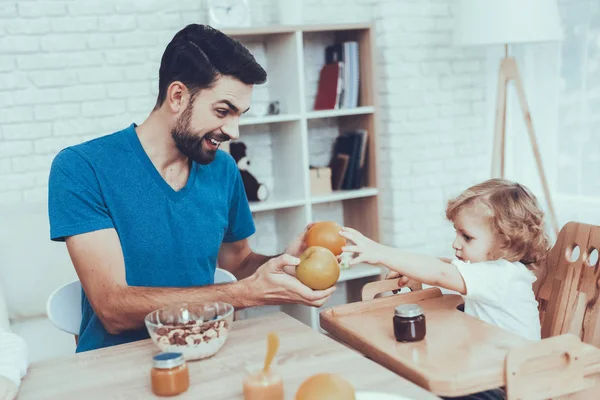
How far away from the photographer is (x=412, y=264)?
1.77 m

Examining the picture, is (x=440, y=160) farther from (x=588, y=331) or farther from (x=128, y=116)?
(x=588, y=331)

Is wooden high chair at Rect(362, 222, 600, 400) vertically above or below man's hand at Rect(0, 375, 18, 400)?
below

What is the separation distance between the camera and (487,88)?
13.3 ft

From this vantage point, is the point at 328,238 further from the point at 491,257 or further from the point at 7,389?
the point at 7,389

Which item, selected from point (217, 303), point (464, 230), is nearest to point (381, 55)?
point (464, 230)

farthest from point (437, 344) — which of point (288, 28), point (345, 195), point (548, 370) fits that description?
point (288, 28)

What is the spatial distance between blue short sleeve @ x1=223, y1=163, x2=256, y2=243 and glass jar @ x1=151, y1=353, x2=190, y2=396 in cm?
95

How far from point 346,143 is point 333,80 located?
0.34 meters

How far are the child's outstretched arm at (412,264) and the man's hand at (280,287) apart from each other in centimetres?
18

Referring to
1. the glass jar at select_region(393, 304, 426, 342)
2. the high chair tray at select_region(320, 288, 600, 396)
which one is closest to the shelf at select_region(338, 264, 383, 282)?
the high chair tray at select_region(320, 288, 600, 396)

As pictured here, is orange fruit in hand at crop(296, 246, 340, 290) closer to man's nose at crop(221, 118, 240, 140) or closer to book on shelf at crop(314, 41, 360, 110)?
man's nose at crop(221, 118, 240, 140)

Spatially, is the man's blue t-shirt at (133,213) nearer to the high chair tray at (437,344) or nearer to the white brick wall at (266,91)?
the high chair tray at (437,344)

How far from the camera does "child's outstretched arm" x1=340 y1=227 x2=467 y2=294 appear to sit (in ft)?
5.69

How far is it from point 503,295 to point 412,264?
0.79ft
